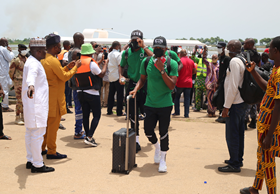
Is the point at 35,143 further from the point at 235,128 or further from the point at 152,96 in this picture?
the point at 235,128

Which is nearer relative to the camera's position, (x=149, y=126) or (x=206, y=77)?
(x=149, y=126)

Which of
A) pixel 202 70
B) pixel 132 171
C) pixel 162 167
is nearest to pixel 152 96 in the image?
pixel 162 167

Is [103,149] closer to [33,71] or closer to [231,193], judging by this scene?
[33,71]

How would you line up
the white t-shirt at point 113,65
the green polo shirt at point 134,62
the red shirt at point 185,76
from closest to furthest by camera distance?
the green polo shirt at point 134,62
the red shirt at point 185,76
the white t-shirt at point 113,65

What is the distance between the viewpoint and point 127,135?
4.54 m

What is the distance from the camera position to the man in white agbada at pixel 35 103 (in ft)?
14.4

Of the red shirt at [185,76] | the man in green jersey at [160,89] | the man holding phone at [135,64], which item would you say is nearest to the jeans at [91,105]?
the man holding phone at [135,64]

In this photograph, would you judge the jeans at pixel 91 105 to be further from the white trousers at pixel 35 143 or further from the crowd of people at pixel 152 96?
the white trousers at pixel 35 143

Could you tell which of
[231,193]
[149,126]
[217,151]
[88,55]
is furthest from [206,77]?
[231,193]

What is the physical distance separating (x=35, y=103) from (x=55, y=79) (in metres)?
0.80

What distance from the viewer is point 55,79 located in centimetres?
507

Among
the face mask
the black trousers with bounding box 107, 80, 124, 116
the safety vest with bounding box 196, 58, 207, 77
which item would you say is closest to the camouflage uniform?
the black trousers with bounding box 107, 80, 124, 116

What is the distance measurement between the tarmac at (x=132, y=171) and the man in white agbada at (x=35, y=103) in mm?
376

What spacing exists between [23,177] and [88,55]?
2822 millimetres
